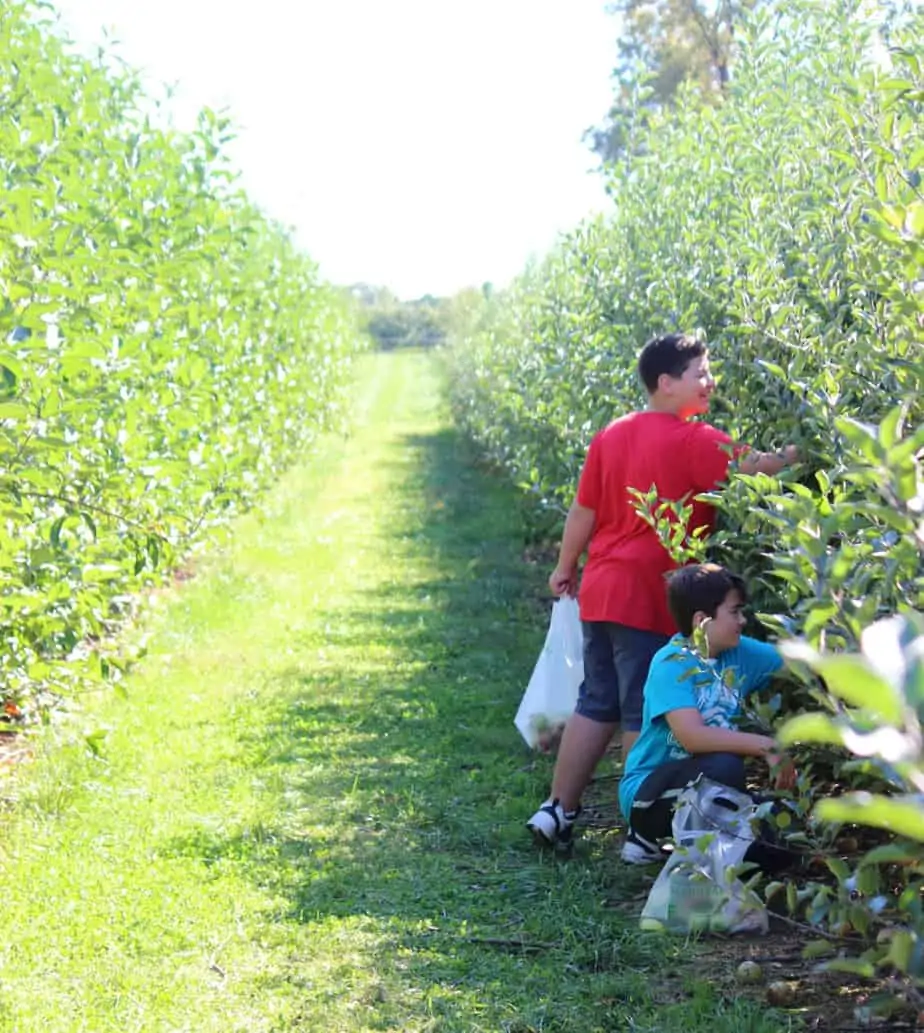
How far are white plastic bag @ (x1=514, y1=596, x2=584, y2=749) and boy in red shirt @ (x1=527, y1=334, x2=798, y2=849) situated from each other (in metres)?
0.36

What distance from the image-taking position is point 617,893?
437 cm

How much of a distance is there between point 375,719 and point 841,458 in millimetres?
3689

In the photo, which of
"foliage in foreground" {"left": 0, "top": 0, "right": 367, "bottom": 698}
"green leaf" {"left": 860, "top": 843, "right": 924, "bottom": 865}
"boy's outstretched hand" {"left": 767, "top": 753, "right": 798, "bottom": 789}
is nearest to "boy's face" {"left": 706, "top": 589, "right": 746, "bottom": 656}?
"boy's outstretched hand" {"left": 767, "top": 753, "right": 798, "bottom": 789}

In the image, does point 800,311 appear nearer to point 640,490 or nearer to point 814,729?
point 640,490

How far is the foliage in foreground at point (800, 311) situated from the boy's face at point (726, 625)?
0.11 metres

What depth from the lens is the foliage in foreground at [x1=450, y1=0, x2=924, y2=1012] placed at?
8.52 ft

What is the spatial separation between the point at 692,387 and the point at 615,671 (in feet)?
3.44

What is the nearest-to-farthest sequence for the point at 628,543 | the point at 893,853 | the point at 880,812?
the point at 880,812, the point at 893,853, the point at 628,543

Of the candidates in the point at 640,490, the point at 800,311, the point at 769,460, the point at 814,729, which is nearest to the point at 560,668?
the point at 640,490

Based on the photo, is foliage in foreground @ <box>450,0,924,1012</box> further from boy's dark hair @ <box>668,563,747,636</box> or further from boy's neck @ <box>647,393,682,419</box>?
boy's neck @ <box>647,393,682,419</box>

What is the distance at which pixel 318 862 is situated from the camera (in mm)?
4758

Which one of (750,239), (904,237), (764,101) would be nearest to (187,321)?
(764,101)

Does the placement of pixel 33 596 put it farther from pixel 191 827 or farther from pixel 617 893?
pixel 617 893

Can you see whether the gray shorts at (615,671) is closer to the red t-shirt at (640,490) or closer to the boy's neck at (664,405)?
the red t-shirt at (640,490)
